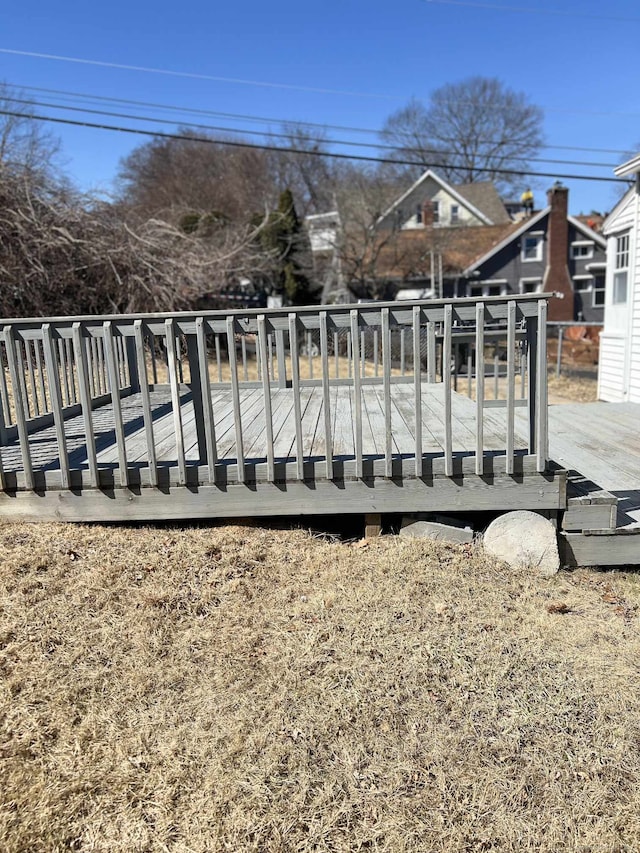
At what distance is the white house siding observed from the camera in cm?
870

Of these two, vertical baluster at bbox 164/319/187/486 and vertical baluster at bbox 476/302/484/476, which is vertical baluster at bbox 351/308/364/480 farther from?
vertical baluster at bbox 164/319/187/486

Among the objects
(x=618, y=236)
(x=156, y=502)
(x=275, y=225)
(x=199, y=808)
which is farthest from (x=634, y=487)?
(x=275, y=225)

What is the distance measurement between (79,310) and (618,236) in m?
9.10

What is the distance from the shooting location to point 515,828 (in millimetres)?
1991

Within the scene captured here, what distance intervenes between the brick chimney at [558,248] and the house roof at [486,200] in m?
5.16

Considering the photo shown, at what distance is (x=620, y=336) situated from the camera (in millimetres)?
9398

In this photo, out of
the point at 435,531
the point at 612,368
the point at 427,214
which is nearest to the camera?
the point at 435,531

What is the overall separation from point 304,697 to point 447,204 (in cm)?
3416

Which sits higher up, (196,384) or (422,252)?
(422,252)

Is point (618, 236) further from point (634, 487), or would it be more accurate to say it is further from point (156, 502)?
point (156, 502)

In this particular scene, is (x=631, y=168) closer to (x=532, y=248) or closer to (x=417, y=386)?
(x=417, y=386)

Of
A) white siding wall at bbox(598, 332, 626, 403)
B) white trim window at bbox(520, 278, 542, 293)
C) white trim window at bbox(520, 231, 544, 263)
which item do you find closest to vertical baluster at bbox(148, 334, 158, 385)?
white siding wall at bbox(598, 332, 626, 403)

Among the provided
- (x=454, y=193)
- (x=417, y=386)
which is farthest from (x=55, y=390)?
(x=454, y=193)

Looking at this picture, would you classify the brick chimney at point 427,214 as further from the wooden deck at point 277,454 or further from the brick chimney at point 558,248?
the wooden deck at point 277,454
